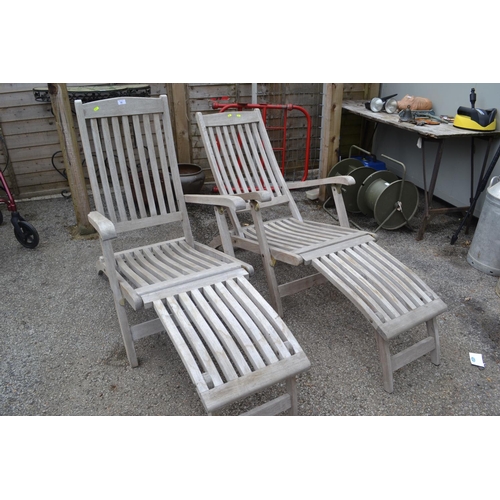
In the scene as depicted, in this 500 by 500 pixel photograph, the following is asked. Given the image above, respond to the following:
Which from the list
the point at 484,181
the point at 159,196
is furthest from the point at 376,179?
the point at 159,196

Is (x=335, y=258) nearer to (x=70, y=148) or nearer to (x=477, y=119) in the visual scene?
(x=477, y=119)

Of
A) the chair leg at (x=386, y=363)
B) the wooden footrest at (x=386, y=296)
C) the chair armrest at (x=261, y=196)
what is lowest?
the chair leg at (x=386, y=363)

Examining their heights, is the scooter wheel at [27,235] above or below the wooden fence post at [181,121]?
below

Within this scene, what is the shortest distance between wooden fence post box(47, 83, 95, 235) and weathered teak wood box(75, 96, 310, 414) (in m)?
1.06

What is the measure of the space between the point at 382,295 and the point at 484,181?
194 cm

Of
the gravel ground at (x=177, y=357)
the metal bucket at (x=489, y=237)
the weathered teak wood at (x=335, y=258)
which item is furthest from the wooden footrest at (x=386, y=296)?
the metal bucket at (x=489, y=237)

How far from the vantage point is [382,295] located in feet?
6.91

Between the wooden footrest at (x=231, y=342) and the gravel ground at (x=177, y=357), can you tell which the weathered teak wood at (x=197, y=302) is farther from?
the gravel ground at (x=177, y=357)

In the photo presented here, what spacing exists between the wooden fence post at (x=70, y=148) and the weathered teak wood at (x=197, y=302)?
106cm

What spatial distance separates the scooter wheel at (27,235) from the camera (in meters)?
3.36

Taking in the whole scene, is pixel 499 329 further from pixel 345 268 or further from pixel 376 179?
pixel 376 179

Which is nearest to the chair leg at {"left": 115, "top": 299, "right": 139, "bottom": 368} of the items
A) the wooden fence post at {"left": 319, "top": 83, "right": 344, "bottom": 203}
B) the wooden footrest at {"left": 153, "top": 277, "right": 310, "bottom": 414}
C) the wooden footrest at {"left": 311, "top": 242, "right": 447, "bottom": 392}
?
the wooden footrest at {"left": 153, "top": 277, "right": 310, "bottom": 414}

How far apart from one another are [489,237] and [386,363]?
62.5 inches

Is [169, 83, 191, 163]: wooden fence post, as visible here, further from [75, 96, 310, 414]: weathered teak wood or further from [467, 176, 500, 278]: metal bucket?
[467, 176, 500, 278]: metal bucket
